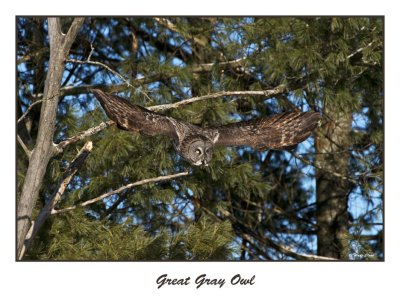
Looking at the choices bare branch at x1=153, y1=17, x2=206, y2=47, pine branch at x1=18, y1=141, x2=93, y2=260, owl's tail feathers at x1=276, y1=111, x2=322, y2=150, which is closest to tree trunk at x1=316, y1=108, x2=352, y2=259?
bare branch at x1=153, y1=17, x2=206, y2=47

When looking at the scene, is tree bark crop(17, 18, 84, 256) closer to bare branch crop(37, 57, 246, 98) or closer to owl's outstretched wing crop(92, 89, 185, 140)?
owl's outstretched wing crop(92, 89, 185, 140)

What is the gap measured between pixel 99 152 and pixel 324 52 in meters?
1.69

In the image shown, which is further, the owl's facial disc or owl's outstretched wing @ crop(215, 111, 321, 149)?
owl's outstretched wing @ crop(215, 111, 321, 149)

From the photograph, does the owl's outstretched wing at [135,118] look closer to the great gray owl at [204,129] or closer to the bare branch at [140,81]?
the great gray owl at [204,129]

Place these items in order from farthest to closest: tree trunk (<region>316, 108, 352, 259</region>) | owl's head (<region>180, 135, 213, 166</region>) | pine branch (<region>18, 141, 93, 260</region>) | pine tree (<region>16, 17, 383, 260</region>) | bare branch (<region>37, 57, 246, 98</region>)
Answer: tree trunk (<region>316, 108, 352, 259</region>) < bare branch (<region>37, 57, 246, 98</region>) < pine tree (<region>16, 17, 383, 260</region>) < pine branch (<region>18, 141, 93, 260</region>) < owl's head (<region>180, 135, 213, 166</region>)

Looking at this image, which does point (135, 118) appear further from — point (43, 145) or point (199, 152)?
point (43, 145)

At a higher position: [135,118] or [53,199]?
[135,118]

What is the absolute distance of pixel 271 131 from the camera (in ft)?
16.0

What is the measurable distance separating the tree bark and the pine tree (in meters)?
0.17

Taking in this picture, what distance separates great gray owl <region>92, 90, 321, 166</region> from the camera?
14.3 feet

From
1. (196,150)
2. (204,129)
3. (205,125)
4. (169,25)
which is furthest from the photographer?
(169,25)

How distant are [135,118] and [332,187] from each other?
3759mm

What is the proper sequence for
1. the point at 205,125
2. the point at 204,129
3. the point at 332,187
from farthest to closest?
1. the point at 332,187
2. the point at 205,125
3. the point at 204,129

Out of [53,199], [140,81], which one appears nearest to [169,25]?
[140,81]
